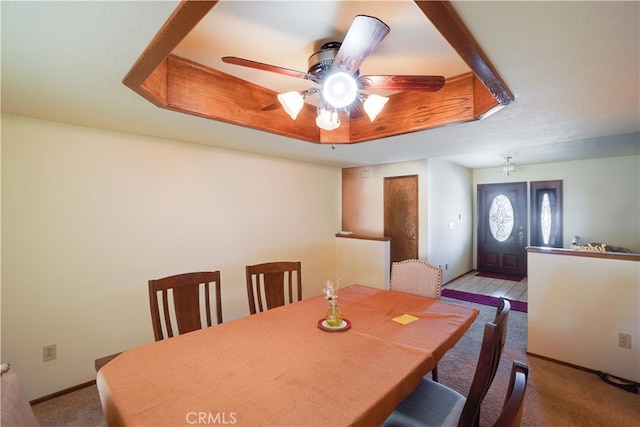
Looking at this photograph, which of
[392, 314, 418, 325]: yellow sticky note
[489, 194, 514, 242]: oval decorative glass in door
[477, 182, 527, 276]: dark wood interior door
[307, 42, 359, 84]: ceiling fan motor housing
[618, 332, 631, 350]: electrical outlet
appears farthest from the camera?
[489, 194, 514, 242]: oval decorative glass in door

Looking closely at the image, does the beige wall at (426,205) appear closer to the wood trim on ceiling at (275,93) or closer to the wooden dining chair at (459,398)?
the wood trim on ceiling at (275,93)

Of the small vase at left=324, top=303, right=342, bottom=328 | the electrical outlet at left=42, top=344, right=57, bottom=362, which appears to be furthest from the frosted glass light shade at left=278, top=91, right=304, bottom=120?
the electrical outlet at left=42, top=344, right=57, bottom=362

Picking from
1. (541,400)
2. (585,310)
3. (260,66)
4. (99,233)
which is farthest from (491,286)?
(99,233)

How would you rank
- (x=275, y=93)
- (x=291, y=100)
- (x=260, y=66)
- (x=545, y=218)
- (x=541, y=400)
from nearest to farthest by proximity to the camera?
(x=260, y=66), (x=291, y=100), (x=541, y=400), (x=275, y=93), (x=545, y=218)

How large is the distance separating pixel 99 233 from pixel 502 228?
6.70 m

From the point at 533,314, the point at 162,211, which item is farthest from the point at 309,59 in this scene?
the point at 533,314

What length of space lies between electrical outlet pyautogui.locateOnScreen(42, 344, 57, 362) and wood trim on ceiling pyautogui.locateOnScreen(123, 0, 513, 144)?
207 centimetres

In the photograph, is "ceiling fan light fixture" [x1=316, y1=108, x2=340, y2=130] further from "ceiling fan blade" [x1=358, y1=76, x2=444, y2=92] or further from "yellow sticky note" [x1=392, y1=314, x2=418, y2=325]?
"yellow sticky note" [x1=392, y1=314, x2=418, y2=325]

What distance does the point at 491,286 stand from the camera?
506 cm

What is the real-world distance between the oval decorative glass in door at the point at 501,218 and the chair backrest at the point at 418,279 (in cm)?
458

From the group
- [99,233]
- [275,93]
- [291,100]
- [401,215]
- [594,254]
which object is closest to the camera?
[291,100]

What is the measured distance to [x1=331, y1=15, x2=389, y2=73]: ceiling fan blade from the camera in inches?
43.0

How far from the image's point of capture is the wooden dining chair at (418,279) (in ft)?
7.36

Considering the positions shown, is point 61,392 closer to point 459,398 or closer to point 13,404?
point 13,404
